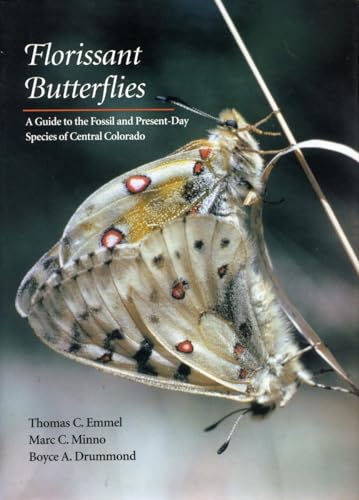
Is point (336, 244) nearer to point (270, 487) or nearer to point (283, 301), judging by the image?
point (283, 301)

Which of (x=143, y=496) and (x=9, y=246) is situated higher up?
(x=9, y=246)

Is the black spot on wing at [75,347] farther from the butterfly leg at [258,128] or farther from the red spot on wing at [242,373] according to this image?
the butterfly leg at [258,128]

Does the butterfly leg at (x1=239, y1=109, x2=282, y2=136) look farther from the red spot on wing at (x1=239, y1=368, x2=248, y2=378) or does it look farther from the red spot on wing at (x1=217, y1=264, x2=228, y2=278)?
the red spot on wing at (x1=239, y1=368, x2=248, y2=378)

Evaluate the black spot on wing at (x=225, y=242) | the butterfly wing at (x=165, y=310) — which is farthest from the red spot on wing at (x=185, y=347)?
the black spot on wing at (x=225, y=242)

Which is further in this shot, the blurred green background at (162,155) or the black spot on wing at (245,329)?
the blurred green background at (162,155)

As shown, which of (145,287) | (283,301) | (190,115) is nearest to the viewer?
(283,301)

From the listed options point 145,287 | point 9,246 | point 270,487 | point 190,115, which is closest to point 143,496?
point 270,487

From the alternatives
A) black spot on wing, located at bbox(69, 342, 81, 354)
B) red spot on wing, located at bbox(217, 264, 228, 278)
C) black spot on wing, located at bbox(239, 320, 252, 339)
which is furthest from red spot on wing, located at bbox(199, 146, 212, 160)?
black spot on wing, located at bbox(69, 342, 81, 354)

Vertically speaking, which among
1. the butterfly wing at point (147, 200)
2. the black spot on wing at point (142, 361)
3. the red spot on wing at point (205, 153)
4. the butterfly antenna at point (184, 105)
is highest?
the butterfly antenna at point (184, 105)
